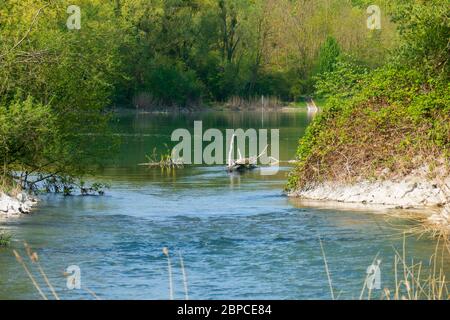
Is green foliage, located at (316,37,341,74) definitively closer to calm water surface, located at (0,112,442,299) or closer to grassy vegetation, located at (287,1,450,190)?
calm water surface, located at (0,112,442,299)

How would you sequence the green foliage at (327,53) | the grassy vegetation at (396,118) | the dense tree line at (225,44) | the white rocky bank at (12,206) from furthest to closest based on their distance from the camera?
the green foliage at (327,53) < the dense tree line at (225,44) < the grassy vegetation at (396,118) < the white rocky bank at (12,206)

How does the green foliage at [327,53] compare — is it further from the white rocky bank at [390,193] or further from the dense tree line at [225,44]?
the white rocky bank at [390,193]

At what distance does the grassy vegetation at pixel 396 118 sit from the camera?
96.8ft

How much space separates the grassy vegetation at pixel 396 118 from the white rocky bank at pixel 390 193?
273 mm

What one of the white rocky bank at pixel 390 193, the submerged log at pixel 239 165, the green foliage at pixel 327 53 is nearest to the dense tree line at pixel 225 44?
the green foliage at pixel 327 53

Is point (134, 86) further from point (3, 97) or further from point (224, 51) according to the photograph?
point (3, 97)

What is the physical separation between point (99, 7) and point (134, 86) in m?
8.89

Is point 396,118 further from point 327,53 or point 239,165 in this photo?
point 327,53

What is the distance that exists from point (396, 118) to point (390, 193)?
240 centimetres

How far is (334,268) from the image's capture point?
20812 mm

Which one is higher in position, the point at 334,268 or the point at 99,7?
the point at 99,7

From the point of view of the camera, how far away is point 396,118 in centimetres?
3041
